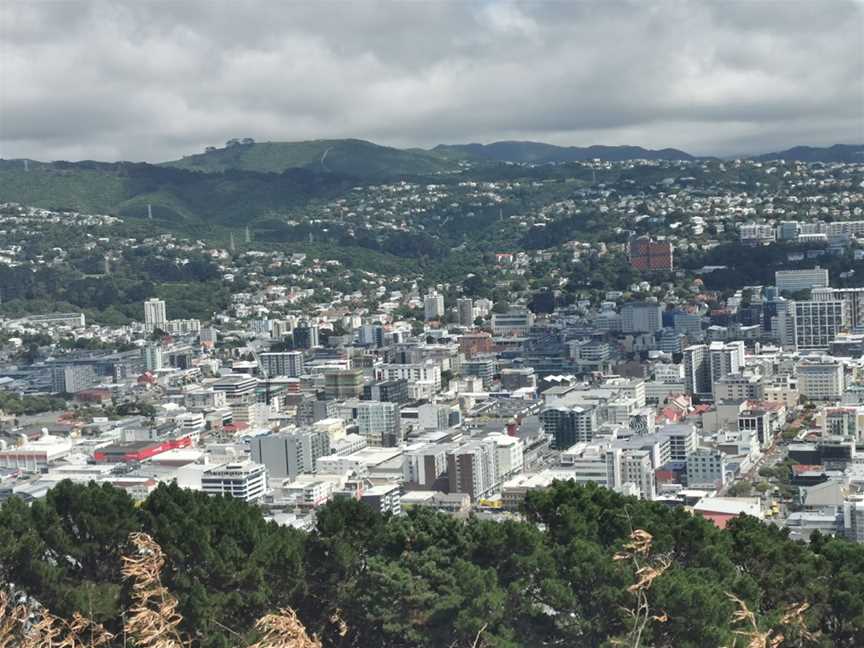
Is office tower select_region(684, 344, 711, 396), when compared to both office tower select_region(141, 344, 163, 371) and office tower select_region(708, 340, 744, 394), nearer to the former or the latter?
office tower select_region(708, 340, 744, 394)

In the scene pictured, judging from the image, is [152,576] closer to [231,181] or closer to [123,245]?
[123,245]

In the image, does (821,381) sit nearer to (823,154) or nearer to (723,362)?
(723,362)

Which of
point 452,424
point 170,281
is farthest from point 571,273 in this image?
point 452,424

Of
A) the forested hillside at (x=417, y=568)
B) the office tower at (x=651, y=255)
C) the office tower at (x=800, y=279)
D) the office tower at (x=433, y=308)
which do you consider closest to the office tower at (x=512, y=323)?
the office tower at (x=433, y=308)

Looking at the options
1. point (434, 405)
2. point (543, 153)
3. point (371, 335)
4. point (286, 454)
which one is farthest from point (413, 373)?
point (543, 153)

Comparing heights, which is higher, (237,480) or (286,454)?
(237,480)

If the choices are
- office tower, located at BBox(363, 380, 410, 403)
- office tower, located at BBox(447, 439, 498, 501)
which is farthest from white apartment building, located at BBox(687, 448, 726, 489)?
office tower, located at BBox(363, 380, 410, 403)
